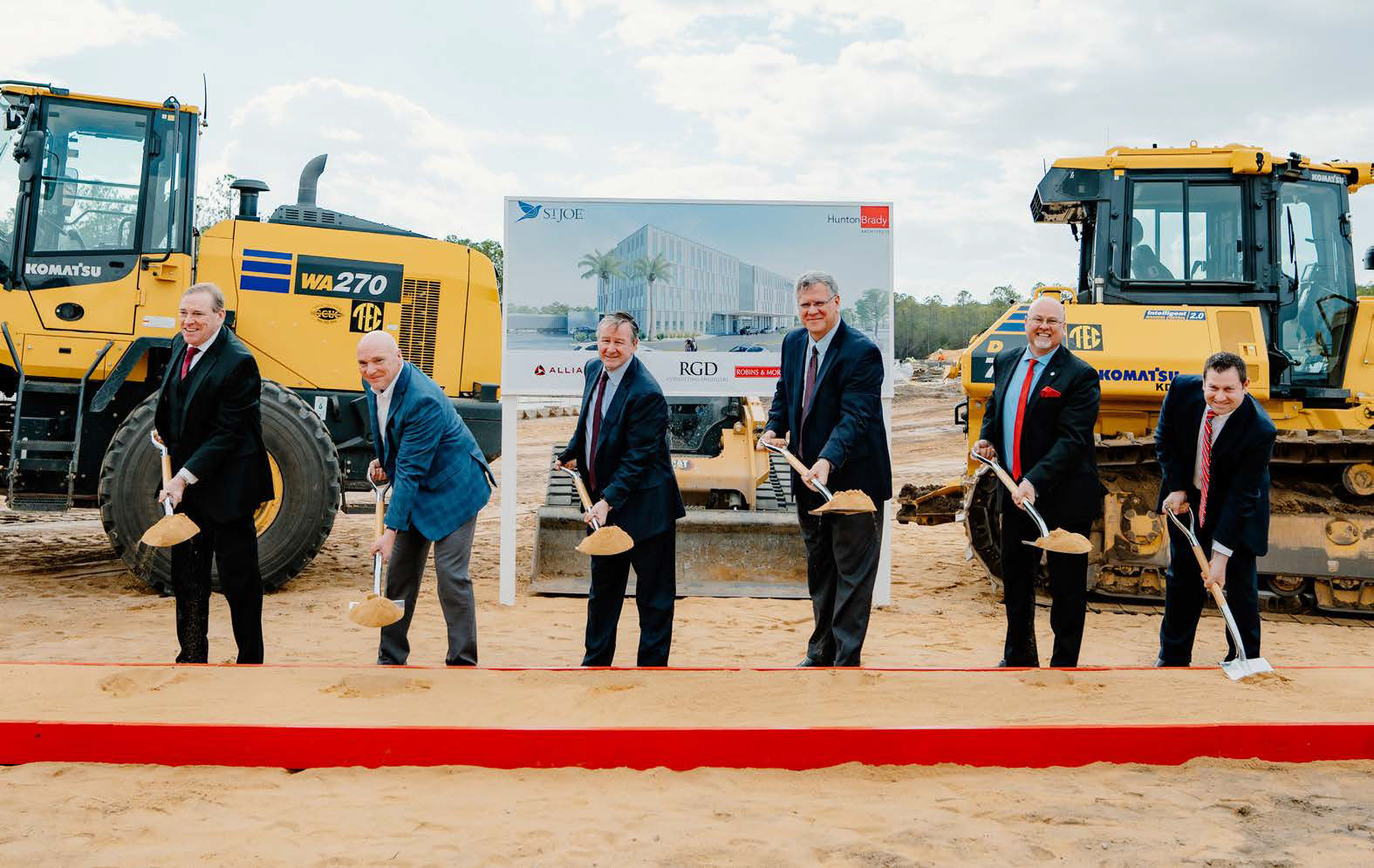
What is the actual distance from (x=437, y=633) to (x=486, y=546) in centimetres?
389

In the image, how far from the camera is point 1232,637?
16.2 feet

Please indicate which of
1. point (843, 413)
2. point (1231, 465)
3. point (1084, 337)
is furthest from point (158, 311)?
point (1231, 465)

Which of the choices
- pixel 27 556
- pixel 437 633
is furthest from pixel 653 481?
pixel 27 556

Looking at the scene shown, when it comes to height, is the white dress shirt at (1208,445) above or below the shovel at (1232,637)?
above

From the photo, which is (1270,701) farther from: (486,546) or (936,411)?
(936,411)

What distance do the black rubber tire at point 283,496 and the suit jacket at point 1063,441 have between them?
178 inches

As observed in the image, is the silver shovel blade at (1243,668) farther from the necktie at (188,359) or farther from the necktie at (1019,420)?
the necktie at (188,359)

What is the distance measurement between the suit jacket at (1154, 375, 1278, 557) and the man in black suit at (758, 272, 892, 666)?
136cm

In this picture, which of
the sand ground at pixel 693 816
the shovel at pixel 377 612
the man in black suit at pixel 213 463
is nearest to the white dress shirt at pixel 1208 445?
the sand ground at pixel 693 816

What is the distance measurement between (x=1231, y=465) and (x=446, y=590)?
137 inches

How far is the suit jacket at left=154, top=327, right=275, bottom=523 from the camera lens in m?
4.89

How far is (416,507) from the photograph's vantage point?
484cm

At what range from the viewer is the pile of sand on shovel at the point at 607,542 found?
15.7 feet

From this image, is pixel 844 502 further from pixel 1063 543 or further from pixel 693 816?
pixel 693 816
